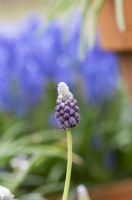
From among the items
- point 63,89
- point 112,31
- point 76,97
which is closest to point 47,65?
point 76,97

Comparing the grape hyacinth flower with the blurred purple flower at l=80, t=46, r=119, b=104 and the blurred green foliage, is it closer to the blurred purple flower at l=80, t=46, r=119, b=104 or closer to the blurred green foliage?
the blurred green foliage

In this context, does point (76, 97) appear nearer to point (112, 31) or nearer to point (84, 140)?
point (84, 140)

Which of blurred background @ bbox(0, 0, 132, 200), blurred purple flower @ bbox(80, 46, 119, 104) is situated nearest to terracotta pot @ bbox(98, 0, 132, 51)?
blurred background @ bbox(0, 0, 132, 200)

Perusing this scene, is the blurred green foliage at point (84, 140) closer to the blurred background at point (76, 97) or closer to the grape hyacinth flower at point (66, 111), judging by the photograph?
the blurred background at point (76, 97)

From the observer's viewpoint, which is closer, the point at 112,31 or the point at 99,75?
the point at 112,31

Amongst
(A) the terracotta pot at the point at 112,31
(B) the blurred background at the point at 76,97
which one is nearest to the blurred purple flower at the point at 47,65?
(B) the blurred background at the point at 76,97
